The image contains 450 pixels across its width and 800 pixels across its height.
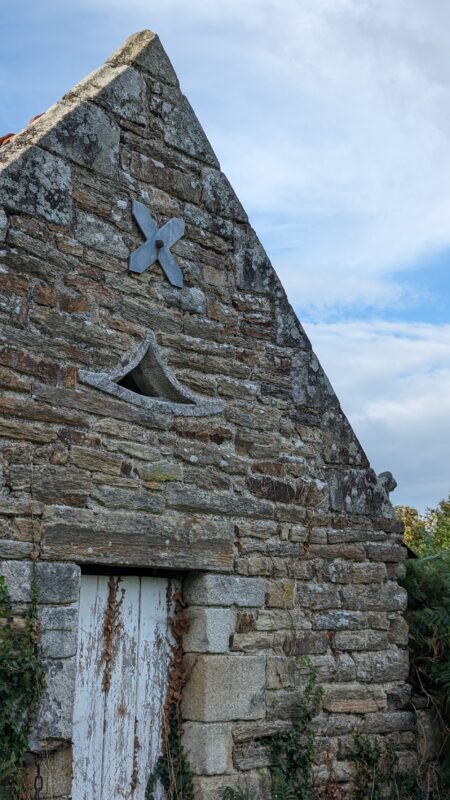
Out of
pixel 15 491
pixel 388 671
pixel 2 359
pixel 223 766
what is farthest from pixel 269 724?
pixel 2 359

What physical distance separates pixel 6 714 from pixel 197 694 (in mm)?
1284

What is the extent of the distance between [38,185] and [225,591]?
2668 millimetres

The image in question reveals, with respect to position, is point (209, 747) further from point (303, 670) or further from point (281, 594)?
point (281, 594)

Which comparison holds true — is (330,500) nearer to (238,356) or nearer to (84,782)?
(238,356)

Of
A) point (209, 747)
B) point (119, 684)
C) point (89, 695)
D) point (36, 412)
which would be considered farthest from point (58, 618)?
point (209, 747)

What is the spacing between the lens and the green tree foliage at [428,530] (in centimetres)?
800

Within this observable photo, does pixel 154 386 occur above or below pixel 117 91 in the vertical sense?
below

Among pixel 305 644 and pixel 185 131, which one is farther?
pixel 185 131

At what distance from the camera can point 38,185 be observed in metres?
4.96

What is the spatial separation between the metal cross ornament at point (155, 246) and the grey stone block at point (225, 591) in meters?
1.89

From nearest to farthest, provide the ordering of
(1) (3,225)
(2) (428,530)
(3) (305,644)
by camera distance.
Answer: (1) (3,225) < (3) (305,644) < (2) (428,530)

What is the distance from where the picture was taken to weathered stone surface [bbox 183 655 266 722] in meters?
5.05

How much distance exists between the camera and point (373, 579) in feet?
20.1

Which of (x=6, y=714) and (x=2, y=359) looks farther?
(x=2, y=359)
